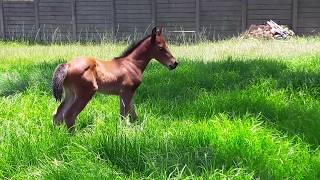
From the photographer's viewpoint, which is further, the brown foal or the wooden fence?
the wooden fence

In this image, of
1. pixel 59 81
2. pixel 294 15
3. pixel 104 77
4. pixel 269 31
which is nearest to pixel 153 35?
pixel 104 77

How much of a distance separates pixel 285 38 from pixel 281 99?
362 inches

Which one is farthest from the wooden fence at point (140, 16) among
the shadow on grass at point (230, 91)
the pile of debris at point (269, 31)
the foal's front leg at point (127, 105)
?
the foal's front leg at point (127, 105)

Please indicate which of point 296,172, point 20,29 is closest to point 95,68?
point 296,172

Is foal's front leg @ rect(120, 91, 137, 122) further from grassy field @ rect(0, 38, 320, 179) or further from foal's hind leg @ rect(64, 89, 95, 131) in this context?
foal's hind leg @ rect(64, 89, 95, 131)

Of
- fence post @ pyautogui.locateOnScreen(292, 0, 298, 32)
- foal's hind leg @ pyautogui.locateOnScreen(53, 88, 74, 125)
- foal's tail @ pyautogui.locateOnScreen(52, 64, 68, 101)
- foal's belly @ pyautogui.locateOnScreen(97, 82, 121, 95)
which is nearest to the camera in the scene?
foal's tail @ pyautogui.locateOnScreen(52, 64, 68, 101)

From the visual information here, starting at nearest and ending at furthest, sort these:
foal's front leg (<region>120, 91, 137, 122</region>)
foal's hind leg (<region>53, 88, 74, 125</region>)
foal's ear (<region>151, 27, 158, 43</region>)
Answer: foal's hind leg (<region>53, 88, 74, 125</region>)
foal's front leg (<region>120, 91, 137, 122</region>)
foal's ear (<region>151, 27, 158, 43</region>)

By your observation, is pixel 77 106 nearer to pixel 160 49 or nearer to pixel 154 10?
pixel 160 49

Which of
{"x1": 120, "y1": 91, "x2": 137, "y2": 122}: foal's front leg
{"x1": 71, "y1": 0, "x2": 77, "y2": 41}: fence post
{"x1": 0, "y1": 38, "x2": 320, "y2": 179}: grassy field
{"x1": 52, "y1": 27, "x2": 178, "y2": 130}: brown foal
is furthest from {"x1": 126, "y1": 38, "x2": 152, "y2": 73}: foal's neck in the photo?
{"x1": 71, "y1": 0, "x2": 77, "y2": 41}: fence post

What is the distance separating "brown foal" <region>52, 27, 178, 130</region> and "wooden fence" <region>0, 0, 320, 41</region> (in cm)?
1015

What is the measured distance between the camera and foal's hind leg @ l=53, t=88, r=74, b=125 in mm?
→ 5023

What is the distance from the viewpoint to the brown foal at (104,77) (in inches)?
190

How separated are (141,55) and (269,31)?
34.0 feet

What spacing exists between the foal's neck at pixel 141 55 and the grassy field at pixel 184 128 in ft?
1.92
